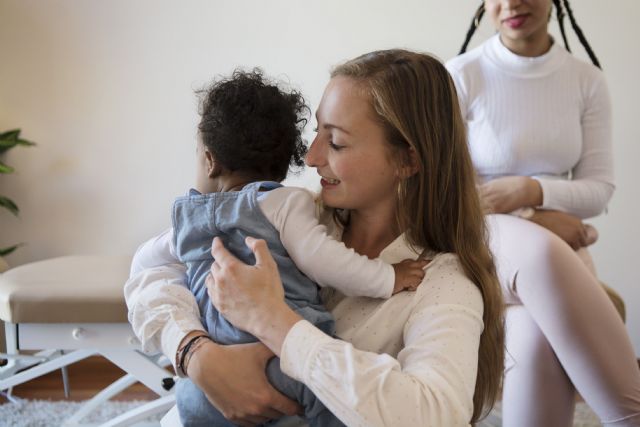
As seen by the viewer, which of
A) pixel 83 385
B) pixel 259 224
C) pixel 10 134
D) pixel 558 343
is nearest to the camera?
pixel 259 224

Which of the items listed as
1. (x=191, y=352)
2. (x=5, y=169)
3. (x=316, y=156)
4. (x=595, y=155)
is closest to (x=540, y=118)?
(x=595, y=155)

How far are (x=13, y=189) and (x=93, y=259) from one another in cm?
106

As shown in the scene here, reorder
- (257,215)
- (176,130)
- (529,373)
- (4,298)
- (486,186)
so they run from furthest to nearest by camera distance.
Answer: (176,130) → (4,298) → (486,186) → (529,373) → (257,215)

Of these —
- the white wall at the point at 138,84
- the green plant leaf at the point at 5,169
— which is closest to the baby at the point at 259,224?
the white wall at the point at 138,84

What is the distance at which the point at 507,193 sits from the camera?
181 cm

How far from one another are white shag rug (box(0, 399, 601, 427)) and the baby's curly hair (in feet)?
4.63

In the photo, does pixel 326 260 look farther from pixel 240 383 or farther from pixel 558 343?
pixel 558 343

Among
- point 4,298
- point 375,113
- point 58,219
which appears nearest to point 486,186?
point 375,113

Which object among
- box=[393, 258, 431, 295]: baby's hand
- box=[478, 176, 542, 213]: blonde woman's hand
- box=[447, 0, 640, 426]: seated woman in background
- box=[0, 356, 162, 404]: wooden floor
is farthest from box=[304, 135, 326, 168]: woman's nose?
box=[0, 356, 162, 404]: wooden floor

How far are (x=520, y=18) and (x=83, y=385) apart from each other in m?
2.23

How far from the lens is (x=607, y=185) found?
199 centimetres

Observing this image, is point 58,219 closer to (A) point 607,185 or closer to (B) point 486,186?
(B) point 486,186

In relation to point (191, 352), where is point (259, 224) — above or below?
above

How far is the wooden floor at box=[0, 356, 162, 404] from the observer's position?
2.79 metres
